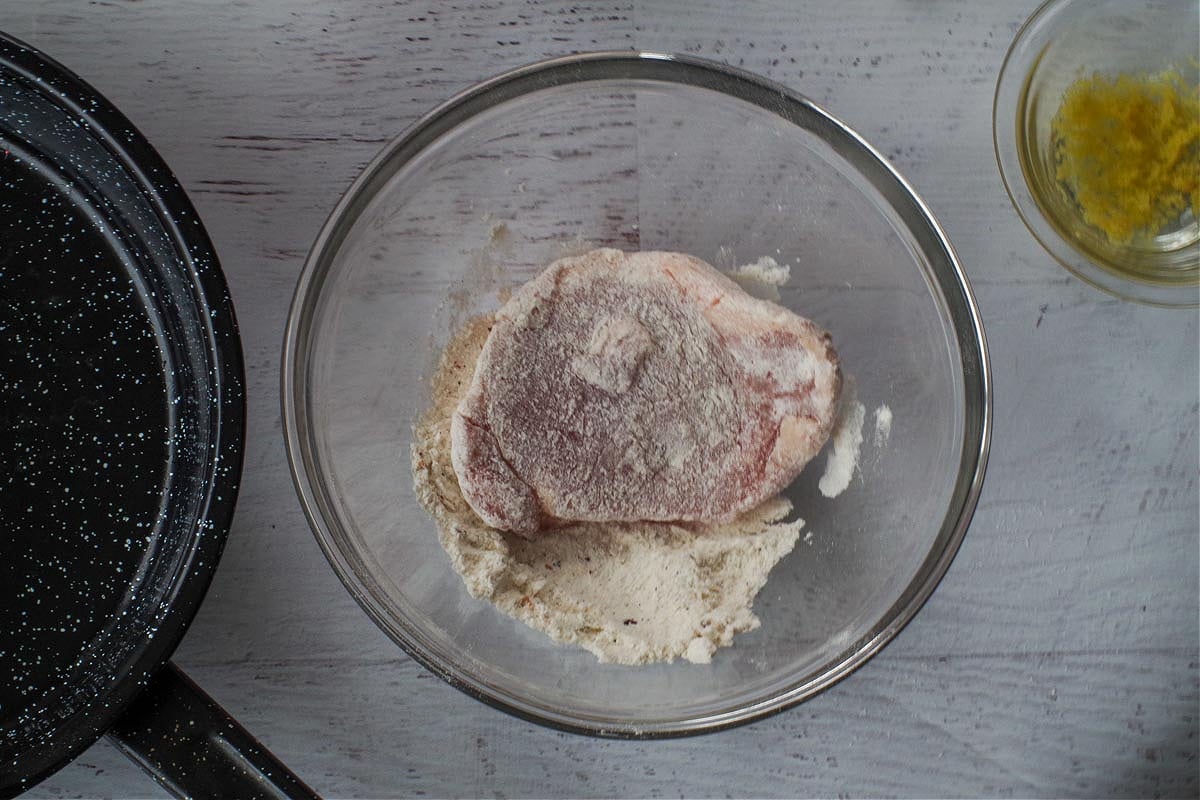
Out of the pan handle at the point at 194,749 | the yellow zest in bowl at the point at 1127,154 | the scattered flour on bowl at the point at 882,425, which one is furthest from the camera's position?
the yellow zest in bowl at the point at 1127,154

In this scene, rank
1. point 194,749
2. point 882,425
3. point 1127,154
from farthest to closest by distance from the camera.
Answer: point 1127,154 → point 882,425 → point 194,749

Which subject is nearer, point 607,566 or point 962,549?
point 607,566

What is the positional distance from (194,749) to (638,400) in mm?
530

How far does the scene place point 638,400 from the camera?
854 millimetres

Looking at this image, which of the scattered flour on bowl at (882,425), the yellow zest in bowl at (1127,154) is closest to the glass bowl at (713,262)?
the scattered flour on bowl at (882,425)

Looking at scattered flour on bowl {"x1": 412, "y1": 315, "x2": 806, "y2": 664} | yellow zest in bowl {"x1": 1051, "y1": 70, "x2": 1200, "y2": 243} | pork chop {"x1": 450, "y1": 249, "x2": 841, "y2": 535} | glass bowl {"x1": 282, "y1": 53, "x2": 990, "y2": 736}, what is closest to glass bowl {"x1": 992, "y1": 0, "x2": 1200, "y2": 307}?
yellow zest in bowl {"x1": 1051, "y1": 70, "x2": 1200, "y2": 243}

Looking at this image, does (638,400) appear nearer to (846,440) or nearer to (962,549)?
(846,440)

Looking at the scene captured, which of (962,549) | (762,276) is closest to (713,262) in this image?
(762,276)

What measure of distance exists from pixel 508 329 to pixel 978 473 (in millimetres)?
488

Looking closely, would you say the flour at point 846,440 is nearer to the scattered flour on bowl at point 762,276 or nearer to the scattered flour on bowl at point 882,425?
the scattered flour on bowl at point 882,425

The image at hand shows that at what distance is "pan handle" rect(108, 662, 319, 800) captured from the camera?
80 cm

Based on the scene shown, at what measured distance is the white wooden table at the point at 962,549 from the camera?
37.6 inches

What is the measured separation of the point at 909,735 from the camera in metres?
1.01

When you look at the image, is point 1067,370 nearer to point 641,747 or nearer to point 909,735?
point 909,735
